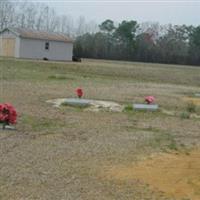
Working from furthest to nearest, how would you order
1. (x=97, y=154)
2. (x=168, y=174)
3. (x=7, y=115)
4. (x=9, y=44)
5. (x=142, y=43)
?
(x=142, y=43), (x=9, y=44), (x=7, y=115), (x=97, y=154), (x=168, y=174)

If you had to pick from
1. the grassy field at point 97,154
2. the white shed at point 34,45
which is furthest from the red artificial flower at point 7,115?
the white shed at point 34,45

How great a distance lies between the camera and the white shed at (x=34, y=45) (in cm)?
→ 4834

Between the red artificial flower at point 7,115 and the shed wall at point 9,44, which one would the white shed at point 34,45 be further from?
the red artificial flower at point 7,115

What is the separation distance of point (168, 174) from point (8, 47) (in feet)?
146

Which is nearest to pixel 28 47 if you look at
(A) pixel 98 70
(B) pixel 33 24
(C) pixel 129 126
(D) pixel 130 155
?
(A) pixel 98 70

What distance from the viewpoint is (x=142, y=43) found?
264 ft

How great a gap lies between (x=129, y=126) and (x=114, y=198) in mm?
5607

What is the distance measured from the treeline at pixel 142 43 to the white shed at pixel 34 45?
9407mm

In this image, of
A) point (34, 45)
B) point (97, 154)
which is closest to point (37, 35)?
point (34, 45)

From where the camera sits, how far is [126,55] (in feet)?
239

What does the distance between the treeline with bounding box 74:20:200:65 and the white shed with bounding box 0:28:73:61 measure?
9.41 m

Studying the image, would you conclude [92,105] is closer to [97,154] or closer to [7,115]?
[7,115]

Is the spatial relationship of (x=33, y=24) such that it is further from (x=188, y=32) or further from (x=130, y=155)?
(x=130, y=155)

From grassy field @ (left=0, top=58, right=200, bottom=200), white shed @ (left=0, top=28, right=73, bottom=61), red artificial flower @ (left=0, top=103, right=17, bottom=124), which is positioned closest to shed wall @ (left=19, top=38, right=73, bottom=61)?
white shed @ (left=0, top=28, right=73, bottom=61)
